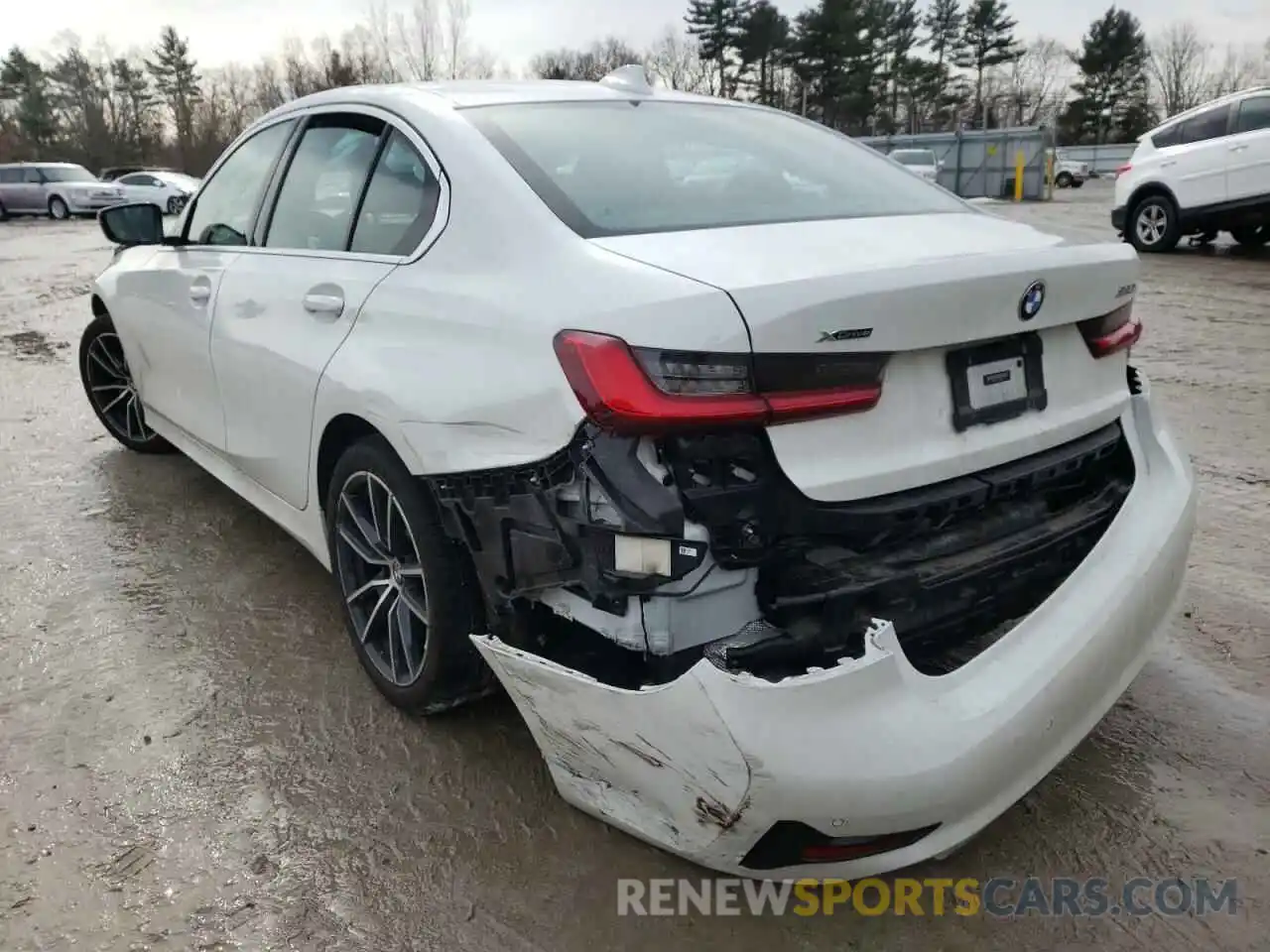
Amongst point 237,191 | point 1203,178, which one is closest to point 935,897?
point 237,191

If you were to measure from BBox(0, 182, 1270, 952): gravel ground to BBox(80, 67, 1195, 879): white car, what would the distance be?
0.66 ft

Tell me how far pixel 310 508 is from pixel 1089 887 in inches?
86.8

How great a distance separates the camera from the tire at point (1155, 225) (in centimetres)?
1195

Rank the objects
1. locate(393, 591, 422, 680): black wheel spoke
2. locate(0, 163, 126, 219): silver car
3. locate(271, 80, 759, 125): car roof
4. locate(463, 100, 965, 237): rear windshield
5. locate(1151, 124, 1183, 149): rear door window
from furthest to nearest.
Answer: locate(0, 163, 126, 219): silver car, locate(1151, 124, 1183, 149): rear door window, locate(271, 80, 759, 125): car roof, locate(393, 591, 422, 680): black wheel spoke, locate(463, 100, 965, 237): rear windshield

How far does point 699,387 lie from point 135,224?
3.19 m

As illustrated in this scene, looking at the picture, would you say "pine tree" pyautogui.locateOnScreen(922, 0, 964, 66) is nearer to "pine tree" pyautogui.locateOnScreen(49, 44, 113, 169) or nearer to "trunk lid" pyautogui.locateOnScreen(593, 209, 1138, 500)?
"pine tree" pyautogui.locateOnScreen(49, 44, 113, 169)

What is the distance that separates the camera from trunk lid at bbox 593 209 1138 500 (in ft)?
5.85

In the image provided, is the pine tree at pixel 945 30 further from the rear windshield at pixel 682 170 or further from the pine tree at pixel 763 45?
the rear windshield at pixel 682 170

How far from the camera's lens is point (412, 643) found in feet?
8.37

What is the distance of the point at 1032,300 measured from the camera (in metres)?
2.07

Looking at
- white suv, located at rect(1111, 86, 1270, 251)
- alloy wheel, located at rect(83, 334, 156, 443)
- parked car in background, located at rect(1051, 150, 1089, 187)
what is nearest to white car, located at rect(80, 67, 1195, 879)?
alloy wheel, located at rect(83, 334, 156, 443)

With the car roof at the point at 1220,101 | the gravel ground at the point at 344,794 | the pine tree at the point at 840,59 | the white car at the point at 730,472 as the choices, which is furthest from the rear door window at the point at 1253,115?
the pine tree at the point at 840,59

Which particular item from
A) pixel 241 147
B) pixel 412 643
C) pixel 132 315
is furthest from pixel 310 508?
pixel 132 315

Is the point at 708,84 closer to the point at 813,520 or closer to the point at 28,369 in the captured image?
the point at 28,369
